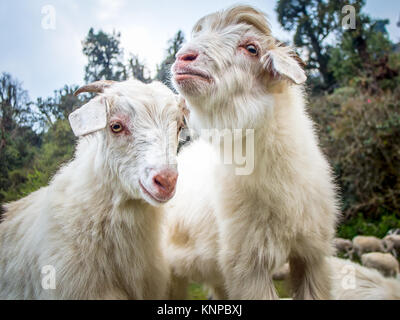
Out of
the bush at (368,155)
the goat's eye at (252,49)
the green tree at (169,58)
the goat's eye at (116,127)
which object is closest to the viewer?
the goat's eye at (116,127)

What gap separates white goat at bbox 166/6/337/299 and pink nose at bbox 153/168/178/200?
0.57 metres

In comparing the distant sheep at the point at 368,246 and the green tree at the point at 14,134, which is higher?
the green tree at the point at 14,134

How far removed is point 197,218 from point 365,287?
175 centimetres

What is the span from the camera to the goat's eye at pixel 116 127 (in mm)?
2246

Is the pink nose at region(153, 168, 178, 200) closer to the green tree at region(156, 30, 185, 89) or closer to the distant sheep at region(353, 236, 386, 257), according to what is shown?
the green tree at region(156, 30, 185, 89)

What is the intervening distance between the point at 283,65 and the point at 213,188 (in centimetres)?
112

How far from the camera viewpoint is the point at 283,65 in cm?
216

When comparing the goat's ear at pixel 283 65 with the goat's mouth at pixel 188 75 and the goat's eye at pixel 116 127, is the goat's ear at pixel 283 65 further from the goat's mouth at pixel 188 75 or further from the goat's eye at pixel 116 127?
the goat's eye at pixel 116 127

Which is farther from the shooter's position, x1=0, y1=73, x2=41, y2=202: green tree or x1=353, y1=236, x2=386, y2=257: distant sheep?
x1=353, y1=236, x2=386, y2=257: distant sheep

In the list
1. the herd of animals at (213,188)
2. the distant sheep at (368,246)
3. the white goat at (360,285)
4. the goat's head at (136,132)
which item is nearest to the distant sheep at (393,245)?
the distant sheep at (368,246)

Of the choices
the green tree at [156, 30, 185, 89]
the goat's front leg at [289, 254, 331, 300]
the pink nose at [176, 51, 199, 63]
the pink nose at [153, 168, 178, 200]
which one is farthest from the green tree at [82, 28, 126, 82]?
the goat's front leg at [289, 254, 331, 300]

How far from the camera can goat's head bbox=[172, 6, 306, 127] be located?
2.16 metres

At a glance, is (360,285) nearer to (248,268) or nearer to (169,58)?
(248,268)

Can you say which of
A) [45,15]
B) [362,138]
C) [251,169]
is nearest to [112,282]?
[251,169]
